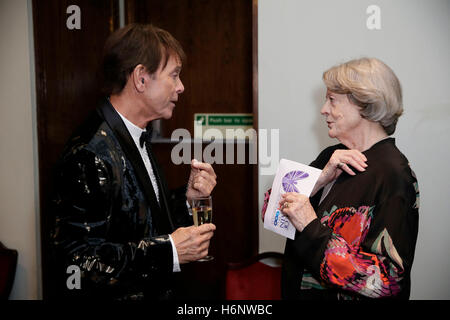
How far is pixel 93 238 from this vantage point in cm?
136

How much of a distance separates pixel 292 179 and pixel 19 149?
2125 millimetres

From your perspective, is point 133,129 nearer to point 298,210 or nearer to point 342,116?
point 298,210

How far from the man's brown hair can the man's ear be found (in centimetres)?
1

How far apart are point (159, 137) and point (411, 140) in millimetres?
1909

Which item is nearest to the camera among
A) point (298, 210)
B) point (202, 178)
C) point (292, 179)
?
point (298, 210)

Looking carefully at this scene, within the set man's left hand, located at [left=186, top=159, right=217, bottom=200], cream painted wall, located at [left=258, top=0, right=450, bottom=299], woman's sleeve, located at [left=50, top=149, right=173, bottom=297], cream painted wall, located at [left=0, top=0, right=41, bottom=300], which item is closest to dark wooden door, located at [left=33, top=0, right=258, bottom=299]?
cream painted wall, located at [left=0, top=0, right=41, bottom=300]

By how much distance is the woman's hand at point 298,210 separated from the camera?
146 centimetres

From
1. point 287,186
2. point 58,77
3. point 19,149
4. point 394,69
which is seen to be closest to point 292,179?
point 287,186

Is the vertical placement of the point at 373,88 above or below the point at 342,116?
above

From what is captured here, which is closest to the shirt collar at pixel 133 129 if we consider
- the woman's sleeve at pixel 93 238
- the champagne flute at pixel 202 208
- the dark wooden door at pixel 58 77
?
the woman's sleeve at pixel 93 238

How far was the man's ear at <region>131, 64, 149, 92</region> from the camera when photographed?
156 centimetres

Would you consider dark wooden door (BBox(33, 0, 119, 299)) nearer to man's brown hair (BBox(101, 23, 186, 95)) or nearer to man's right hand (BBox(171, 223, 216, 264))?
man's brown hair (BBox(101, 23, 186, 95))

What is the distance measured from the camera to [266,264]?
248 cm
